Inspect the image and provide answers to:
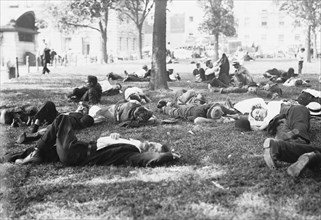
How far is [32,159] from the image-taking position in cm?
496

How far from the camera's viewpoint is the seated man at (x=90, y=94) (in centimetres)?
978

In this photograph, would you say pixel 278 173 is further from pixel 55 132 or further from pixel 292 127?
pixel 55 132

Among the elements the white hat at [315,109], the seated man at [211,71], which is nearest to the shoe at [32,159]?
the white hat at [315,109]

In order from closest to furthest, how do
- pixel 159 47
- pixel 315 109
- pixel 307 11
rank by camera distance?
pixel 315 109 → pixel 159 47 → pixel 307 11

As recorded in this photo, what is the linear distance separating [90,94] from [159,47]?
3481mm

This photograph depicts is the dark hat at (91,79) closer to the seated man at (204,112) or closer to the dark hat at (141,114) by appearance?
the seated man at (204,112)

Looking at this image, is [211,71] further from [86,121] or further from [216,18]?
[216,18]

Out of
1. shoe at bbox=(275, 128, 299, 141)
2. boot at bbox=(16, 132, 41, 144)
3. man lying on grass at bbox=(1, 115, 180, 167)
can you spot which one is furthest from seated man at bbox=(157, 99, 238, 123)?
boot at bbox=(16, 132, 41, 144)

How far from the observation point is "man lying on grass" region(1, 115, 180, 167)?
4.68 meters

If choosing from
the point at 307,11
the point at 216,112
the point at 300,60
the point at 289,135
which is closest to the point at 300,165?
the point at 289,135

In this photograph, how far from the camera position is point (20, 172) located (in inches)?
184

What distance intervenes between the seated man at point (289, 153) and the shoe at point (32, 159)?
257 centimetres

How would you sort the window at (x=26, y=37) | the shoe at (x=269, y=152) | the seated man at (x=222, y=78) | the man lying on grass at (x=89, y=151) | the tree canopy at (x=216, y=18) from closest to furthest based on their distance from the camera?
the shoe at (x=269, y=152), the man lying on grass at (x=89, y=151), the seated man at (x=222, y=78), the tree canopy at (x=216, y=18), the window at (x=26, y=37)

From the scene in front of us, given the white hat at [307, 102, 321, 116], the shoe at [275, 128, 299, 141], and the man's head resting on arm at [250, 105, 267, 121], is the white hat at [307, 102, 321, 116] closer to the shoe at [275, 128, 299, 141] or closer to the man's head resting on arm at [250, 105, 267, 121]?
the man's head resting on arm at [250, 105, 267, 121]
